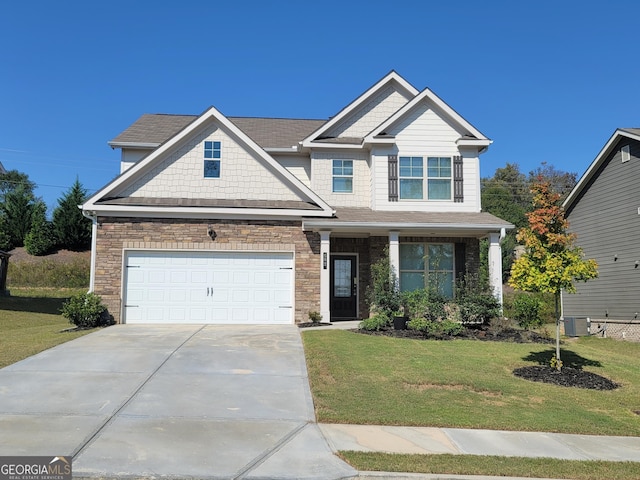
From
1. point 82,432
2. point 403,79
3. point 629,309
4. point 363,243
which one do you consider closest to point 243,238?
point 363,243

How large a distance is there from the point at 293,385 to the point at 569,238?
6.03m

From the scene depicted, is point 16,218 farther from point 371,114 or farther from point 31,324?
point 371,114

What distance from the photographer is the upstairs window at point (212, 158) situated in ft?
52.2

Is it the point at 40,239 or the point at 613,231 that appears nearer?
the point at 613,231

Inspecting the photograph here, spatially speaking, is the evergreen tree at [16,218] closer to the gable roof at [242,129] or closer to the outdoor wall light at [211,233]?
the gable roof at [242,129]

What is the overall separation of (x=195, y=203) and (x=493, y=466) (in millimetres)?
11878

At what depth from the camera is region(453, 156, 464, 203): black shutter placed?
57.3 ft

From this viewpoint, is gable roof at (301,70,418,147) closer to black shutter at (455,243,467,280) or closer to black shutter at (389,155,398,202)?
black shutter at (389,155,398,202)

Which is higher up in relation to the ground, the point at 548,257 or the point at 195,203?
the point at 195,203

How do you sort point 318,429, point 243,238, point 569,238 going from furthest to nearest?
1. point 243,238
2. point 569,238
3. point 318,429

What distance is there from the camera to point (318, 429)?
6.46m

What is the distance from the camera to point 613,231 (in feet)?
65.4

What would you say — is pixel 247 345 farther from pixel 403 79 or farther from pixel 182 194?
pixel 403 79

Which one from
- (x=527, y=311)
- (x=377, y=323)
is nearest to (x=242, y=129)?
(x=377, y=323)
